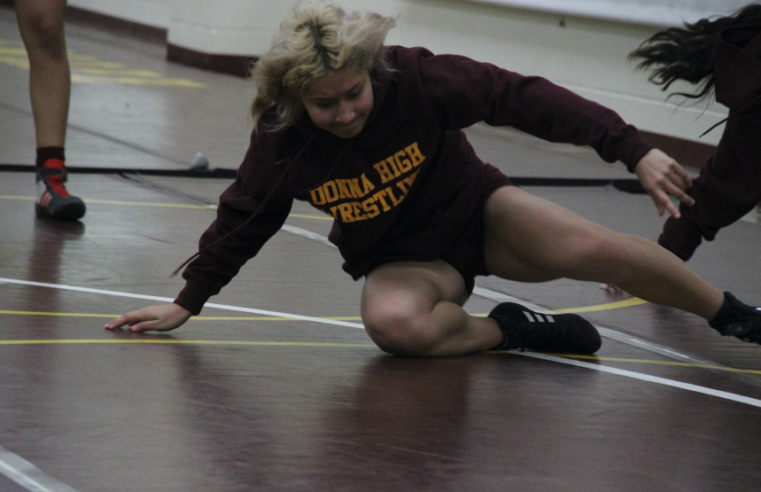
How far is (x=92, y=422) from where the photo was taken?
5.43 feet

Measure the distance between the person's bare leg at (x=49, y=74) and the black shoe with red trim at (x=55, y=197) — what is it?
0.10 metres

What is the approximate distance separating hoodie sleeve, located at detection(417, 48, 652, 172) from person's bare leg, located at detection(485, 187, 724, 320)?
0.59 feet

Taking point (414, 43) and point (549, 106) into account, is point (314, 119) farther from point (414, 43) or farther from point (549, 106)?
point (414, 43)

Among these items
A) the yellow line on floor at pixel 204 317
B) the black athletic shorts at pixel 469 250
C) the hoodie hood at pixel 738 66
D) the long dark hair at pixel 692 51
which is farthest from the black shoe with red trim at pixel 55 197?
the hoodie hood at pixel 738 66

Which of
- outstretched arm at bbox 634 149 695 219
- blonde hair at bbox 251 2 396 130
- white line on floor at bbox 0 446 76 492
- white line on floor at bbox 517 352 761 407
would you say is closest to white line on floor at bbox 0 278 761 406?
white line on floor at bbox 517 352 761 407

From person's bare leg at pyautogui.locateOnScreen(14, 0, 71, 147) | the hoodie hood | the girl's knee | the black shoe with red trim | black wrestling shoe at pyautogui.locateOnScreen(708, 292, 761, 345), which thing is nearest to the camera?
the girl's knee

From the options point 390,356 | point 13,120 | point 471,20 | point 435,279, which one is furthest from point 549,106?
point 471,20

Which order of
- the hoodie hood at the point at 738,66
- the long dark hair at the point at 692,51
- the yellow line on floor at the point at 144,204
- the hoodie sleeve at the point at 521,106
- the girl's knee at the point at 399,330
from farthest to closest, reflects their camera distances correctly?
the yellow line on floor at the point at 144,204, the long dark hair at the point at 692,51, the hoodie hood at the point at 738,66, the girl's knee at the point at 399,330, the hoodie sleeve at the point at 521,106

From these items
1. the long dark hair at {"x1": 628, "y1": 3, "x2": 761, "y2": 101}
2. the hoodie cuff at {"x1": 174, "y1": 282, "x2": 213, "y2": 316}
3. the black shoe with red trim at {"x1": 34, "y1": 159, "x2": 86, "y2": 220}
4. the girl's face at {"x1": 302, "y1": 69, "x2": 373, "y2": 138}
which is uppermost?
the long dark hair at {"x1": 628, "y1": 3, "x2": 761, "y2": 101}

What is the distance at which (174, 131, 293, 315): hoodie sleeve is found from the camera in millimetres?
2166

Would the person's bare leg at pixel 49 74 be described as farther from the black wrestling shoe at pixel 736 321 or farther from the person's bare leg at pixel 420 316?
the black wrestling shoe at pixel 736 321

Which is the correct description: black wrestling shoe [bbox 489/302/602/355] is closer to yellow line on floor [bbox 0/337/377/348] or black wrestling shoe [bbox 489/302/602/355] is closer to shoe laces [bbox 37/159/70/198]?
yellow line on floor [bbox 0/337/377/348]

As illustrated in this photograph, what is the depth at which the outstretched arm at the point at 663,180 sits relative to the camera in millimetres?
1778

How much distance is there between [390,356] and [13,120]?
336cm
